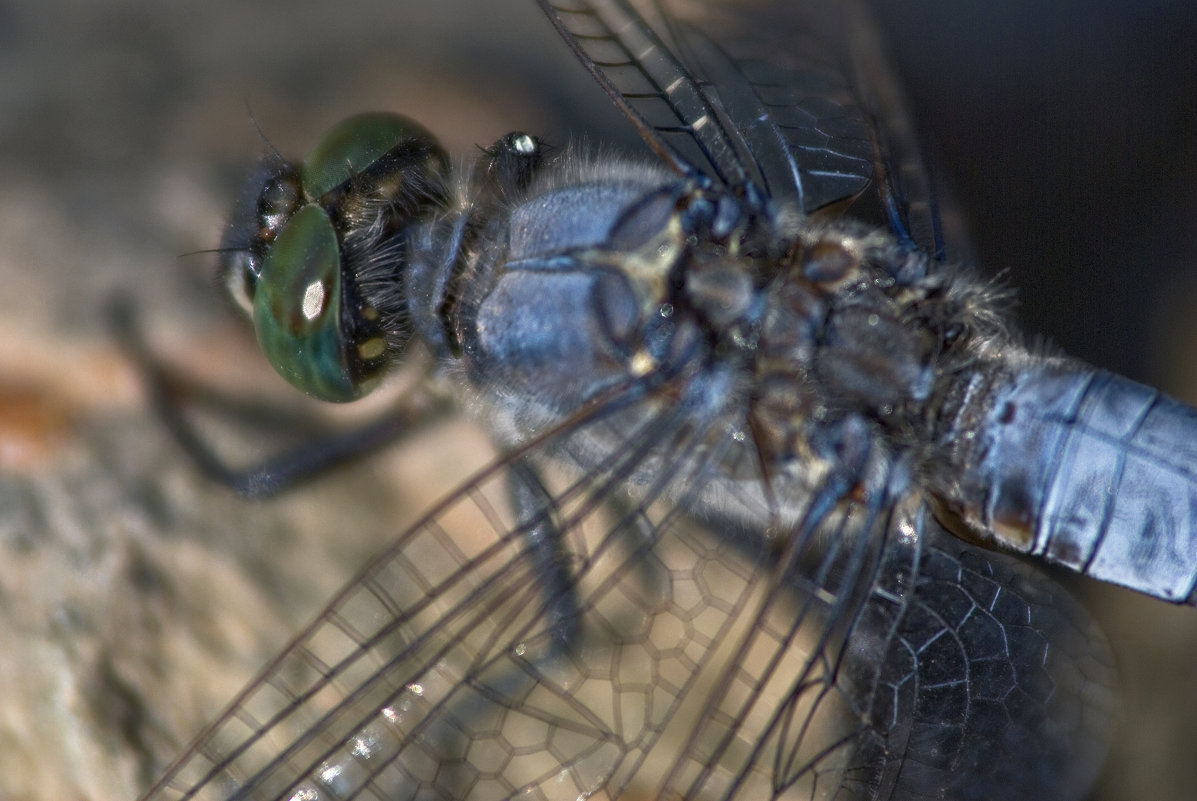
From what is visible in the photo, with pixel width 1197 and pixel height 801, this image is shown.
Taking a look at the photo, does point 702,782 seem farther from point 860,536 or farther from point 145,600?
point 145,600

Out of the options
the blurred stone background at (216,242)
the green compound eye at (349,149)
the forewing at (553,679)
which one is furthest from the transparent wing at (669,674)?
the green compound eye at (349,149)

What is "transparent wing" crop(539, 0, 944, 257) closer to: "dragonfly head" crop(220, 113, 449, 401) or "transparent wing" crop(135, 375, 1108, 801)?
"dragonfly head" crop(220, 113, 449, 401)

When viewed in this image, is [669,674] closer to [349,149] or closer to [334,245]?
[334,245]

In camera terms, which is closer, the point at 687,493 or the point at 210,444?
the point at 687,493

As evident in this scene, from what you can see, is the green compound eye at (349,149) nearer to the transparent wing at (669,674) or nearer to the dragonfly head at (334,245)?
the dragonfly head at (334,245)

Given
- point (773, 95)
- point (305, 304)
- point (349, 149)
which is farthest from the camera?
point (773, 95)

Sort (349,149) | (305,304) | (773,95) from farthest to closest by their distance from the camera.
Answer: (773,95)
(349,149)
(305,304)

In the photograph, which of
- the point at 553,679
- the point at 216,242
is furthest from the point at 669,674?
the point at 216,242
